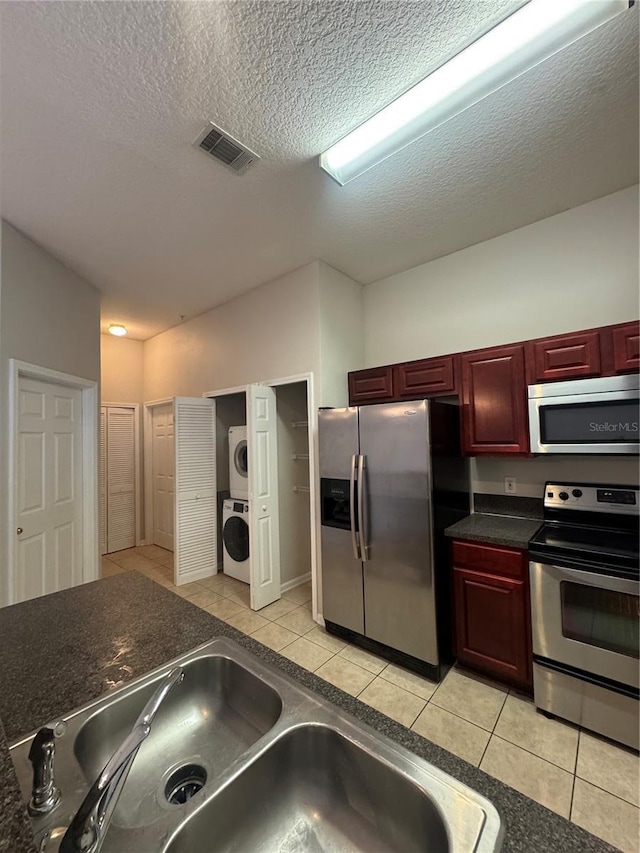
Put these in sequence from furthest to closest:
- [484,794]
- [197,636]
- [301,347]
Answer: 1. [301,347]
2. [197,636]
3. [484,794]

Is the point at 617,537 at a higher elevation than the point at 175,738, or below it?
higher

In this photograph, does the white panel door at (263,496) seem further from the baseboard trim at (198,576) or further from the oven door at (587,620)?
the oven door at (587,620)

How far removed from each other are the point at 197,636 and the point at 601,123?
2906 millimetres

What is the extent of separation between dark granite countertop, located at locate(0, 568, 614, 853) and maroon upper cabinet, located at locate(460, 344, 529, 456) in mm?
1881

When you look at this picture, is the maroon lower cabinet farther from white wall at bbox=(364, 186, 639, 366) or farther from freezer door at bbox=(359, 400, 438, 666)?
white wall at bbox=(364, 186, 639, 366)

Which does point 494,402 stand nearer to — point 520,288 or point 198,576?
point 520,288

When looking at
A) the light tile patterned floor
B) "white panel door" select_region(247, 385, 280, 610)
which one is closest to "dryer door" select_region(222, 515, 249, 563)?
"white panel door" select_region(247, 385, 280, 610)

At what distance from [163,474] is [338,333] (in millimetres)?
3346

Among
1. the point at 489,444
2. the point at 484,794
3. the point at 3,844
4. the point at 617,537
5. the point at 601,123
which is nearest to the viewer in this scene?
the point at 3,844

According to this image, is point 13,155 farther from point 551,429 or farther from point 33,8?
point 551,429

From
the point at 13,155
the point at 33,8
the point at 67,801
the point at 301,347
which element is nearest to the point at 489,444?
the point at 301,347

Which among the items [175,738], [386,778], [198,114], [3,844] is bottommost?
[175,738]

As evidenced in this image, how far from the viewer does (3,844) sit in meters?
0.42

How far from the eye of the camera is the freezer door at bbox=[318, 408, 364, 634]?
250cm
